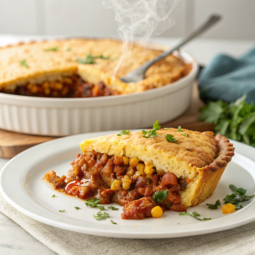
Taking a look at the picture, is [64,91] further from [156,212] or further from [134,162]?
[156,212]

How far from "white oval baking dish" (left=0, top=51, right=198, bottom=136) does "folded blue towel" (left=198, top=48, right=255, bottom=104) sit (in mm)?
704

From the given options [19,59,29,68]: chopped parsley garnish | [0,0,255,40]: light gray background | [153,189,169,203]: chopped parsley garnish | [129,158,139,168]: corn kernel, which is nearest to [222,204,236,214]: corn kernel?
[153,189,169,203]: chopped parsley garnish

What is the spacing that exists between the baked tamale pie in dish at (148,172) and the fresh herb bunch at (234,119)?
90 cm

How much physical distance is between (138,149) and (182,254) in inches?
31.9

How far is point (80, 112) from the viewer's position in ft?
12.6

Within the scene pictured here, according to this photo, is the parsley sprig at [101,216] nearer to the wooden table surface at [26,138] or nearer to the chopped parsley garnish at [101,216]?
the chopped parsley garnish at [101,216]

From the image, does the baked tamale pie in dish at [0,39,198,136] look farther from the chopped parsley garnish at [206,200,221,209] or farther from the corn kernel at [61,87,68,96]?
the chopped parsley garnish at [206,200,221,209]

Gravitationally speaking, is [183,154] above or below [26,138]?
above

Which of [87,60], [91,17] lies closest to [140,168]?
[87,60]

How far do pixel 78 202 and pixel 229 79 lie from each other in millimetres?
2917

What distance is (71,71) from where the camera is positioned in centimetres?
475

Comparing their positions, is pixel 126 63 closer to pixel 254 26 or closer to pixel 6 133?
pixel 6 133

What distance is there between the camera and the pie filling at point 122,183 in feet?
8.56

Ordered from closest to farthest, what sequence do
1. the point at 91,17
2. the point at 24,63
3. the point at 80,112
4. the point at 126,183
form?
the point at 126,183 → the point at 80,112 → the point at 24,63 → the point at 91,17
